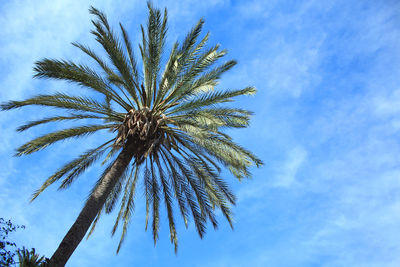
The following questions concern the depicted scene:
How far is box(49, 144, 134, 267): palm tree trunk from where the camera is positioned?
751 cm

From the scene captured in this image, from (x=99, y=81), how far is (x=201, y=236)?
5932mm

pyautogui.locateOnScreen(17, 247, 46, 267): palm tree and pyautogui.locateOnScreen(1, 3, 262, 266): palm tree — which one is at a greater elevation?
pyautogui.locateOnScreen(1, 3, 262, 266): palm tree

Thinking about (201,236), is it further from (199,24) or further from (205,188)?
(199,24)

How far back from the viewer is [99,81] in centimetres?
1010

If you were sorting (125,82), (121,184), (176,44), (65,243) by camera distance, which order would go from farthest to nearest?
(121,184) → (176,44) → (125,82) → (65,243)

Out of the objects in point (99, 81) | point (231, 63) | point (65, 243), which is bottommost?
point (65, 243)

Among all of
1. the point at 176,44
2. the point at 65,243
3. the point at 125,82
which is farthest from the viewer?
the point at 176,44

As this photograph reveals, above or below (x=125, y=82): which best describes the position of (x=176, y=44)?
above

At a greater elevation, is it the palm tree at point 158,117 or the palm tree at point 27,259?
the palm tree at point 158,117

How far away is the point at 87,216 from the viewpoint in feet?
27.7

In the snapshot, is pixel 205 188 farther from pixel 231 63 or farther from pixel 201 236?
pixel 231 63

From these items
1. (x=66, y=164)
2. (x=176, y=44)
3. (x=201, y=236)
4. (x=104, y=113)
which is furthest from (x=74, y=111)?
(x=201, y=236)

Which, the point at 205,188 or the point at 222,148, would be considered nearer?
the point at 222,148

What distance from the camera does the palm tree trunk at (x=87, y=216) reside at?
24.6 feet
